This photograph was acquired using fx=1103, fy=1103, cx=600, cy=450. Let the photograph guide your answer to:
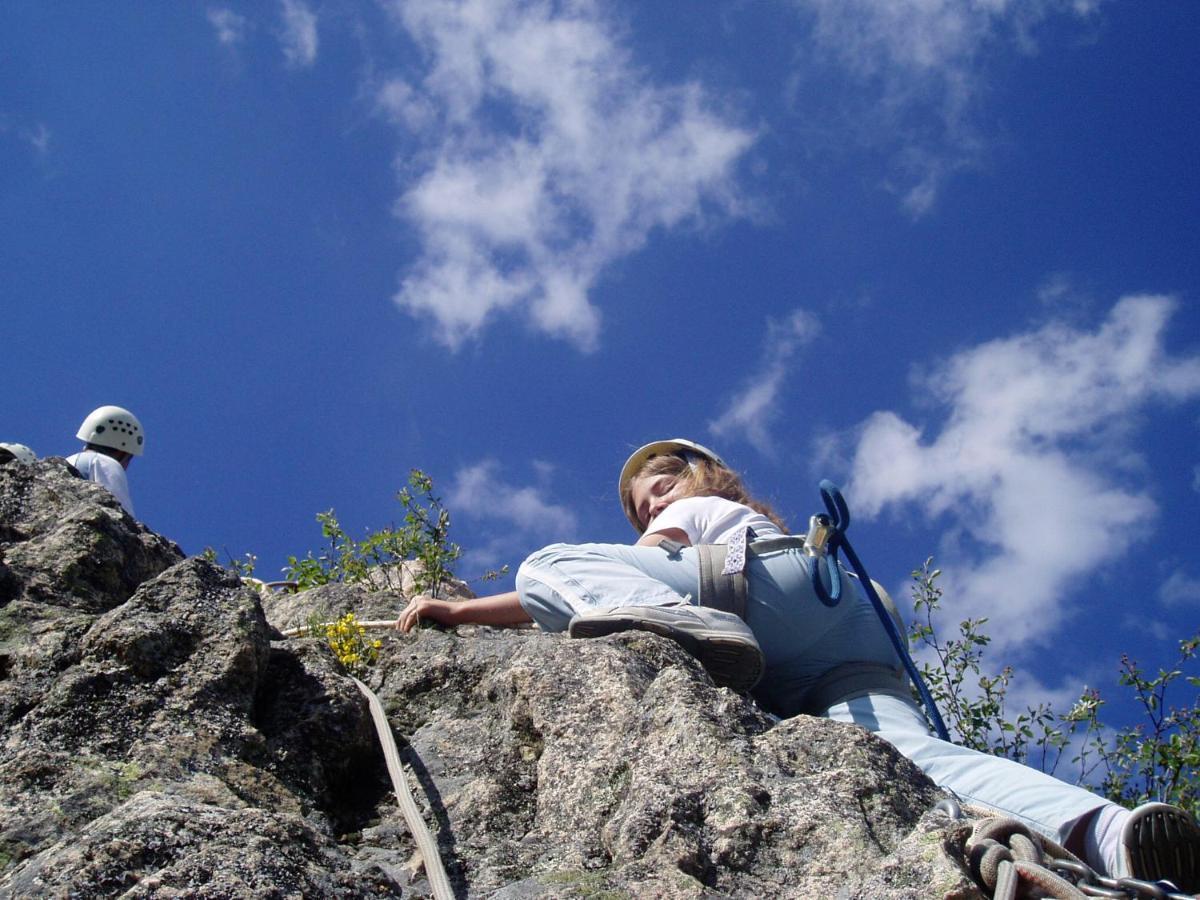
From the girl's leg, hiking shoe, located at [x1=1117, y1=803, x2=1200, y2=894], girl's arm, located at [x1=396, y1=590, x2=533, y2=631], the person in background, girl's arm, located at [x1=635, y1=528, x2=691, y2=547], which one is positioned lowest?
hiking shoe, located at [x1=1117, y1=803, x2=1200, y2=894]

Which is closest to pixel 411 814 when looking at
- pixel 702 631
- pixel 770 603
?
pixel 702 631

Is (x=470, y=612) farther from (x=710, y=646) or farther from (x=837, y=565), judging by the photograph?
(x=837, y=565)

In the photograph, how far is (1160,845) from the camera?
277cm

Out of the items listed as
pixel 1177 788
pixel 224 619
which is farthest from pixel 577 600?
pixel 1177 788

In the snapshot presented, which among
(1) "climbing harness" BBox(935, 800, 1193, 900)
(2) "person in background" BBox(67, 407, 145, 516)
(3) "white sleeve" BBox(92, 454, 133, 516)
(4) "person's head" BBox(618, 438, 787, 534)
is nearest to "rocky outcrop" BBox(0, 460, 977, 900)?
(1) "climbing harness" BBox(935, 800, 1193, 900)

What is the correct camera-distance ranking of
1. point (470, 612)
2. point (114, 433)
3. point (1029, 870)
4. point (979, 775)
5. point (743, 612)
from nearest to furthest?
point (1029, 870)
point (979, 775)
point (743, 612)
point (470, 612)
point (114, 433)

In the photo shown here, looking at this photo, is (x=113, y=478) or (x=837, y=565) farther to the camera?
(x=113, y=478)

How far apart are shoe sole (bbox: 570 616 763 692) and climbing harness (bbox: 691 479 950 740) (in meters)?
0.27

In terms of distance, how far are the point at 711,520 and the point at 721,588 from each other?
1.86 feet

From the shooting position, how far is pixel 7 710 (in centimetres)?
343

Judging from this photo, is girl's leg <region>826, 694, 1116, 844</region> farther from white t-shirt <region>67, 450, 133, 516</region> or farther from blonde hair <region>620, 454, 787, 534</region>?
white t-shirt <region>67, 450, 133, 516</region>

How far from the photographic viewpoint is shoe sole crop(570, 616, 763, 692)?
4215 mm

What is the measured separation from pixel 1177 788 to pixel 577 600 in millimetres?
4320

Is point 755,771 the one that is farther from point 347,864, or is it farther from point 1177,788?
point 1177,788
